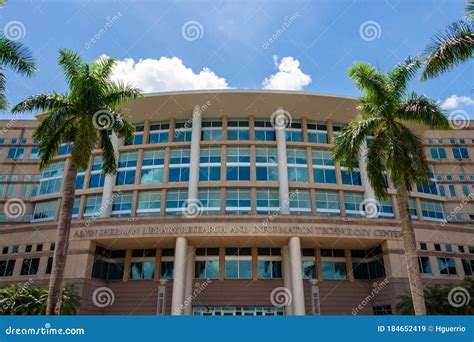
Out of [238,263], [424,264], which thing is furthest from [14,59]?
[424,264]

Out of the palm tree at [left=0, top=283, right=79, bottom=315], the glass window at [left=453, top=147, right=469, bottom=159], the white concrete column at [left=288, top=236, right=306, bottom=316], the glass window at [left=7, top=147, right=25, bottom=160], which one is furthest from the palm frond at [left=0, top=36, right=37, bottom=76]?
the glass window at [left=453, top=147, right=469, bottom=159]

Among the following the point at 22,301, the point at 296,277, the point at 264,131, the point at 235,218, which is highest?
the point at 264,131

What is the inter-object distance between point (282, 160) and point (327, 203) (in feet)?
17.9

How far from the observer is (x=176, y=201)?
31.1m

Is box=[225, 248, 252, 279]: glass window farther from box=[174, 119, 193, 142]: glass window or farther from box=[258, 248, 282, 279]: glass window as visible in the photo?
box=[174, 119, 193, 142]: glass window

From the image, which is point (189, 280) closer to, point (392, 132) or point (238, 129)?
point (238, 129)

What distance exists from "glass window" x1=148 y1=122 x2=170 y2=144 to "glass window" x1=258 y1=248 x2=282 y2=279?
46.2ft

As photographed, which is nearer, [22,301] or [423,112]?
[423,112]

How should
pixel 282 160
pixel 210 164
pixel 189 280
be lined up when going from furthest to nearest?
pixel 210 164 → pixel 282 160 → pixel 189 280

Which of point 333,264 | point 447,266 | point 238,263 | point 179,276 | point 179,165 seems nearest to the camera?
point 179,276

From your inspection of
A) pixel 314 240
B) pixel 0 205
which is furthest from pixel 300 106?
pixel 0 205

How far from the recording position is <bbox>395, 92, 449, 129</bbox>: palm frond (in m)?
15.6

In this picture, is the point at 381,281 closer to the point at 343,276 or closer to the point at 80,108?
the point at 343,276

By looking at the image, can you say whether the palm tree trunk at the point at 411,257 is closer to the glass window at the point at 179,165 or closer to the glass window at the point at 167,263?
the glass window at the point at 167,263
